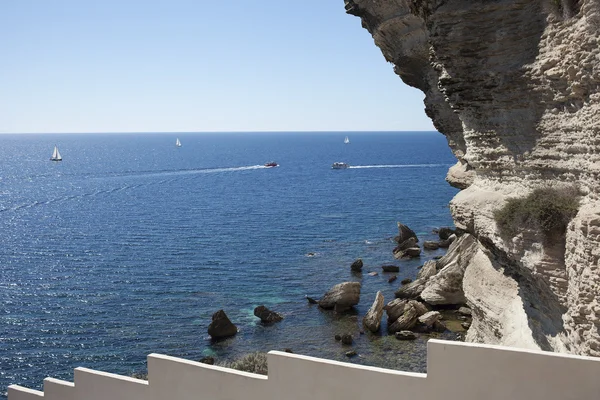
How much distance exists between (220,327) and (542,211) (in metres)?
24.5

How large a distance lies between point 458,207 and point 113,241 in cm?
4878

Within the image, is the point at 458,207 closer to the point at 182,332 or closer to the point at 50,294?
the point at 182,332

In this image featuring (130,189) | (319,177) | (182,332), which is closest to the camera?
(182,332)

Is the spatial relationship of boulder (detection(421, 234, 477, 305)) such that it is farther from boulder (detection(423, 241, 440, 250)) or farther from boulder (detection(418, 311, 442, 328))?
boulder (detection(423, 241, 440, 250))

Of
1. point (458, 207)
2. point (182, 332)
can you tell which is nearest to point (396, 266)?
point (182, 332)

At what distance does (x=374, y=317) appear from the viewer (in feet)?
115

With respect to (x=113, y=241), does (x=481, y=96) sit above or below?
above

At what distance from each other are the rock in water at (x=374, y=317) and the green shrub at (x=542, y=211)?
21.0 metres

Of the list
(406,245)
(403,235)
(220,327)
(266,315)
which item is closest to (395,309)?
(266,315)

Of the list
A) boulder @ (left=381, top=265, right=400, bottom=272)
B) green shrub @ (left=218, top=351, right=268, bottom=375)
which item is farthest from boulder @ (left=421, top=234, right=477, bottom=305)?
green shrub @ (left=218, top=351, right=268, bottom=375)

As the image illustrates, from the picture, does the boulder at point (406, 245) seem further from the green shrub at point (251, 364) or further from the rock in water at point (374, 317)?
the green shrub at point (251, 364)

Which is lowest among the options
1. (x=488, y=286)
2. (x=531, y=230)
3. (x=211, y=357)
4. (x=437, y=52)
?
(x=211, y=357)

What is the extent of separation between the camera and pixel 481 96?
1530cm

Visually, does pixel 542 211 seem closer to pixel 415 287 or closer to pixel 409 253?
pixel 415 287
